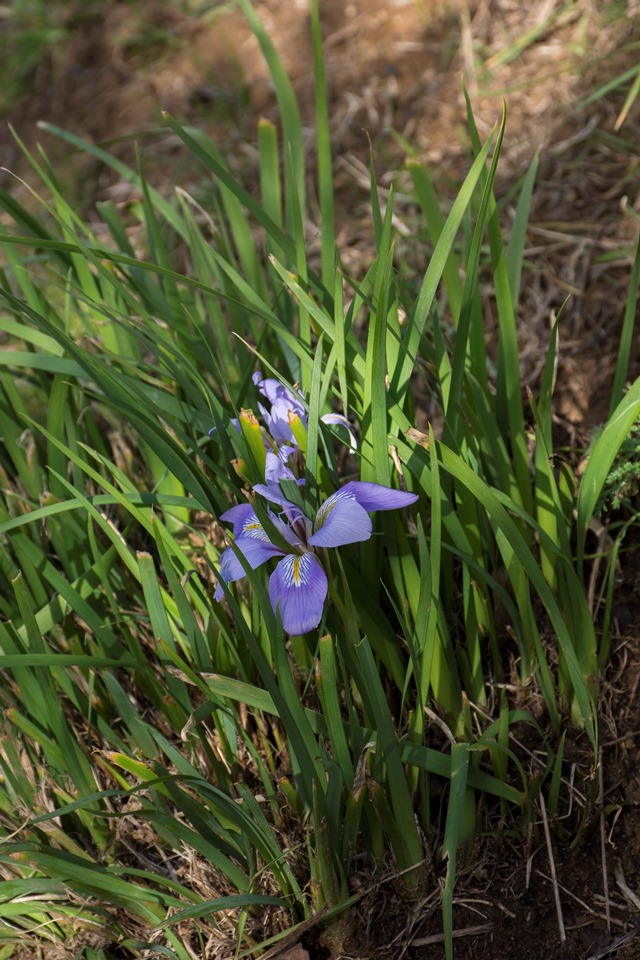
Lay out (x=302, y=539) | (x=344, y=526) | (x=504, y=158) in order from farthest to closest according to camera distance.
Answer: (x=504, y=158), (x=302, y=539), (x=344, y=526)

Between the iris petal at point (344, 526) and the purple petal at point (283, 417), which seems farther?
the purple petal at point (283, 417)

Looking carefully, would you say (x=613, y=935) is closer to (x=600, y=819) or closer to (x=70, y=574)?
(x=600, y=819)

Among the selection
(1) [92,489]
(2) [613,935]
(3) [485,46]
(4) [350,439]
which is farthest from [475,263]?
(3) [485,46]

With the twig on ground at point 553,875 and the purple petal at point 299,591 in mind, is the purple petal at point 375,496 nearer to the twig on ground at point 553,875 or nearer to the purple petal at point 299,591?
the purple petal at point 299,591

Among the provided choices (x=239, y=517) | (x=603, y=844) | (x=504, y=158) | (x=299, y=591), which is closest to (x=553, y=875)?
(x=603, y=844)

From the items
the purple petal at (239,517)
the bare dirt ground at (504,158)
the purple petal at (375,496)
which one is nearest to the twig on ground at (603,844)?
the bare dirt ground at (504,158)

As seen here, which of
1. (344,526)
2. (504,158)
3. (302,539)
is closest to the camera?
(344,526)

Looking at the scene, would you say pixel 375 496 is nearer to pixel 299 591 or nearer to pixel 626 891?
pixel 299 591
